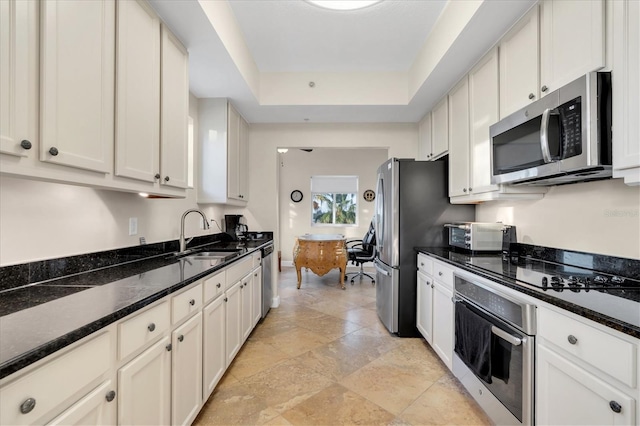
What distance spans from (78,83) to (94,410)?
121 cm

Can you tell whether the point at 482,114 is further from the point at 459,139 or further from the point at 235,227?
the point at 235,227

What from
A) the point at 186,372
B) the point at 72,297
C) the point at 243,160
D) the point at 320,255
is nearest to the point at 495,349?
the point at 186,372

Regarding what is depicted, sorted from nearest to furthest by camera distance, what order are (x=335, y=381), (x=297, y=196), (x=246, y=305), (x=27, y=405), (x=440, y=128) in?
(x=27, y=405) → (x=335, y=381) → (x=246, y=305) → (x=440, y=128) → (x=297, y=196)

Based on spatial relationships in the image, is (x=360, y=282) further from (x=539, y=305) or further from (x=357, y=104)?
(x=539, y=305)

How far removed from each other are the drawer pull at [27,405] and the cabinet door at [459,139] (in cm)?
273

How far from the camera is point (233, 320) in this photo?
86.9 inches

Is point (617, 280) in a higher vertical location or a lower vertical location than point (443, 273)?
higher

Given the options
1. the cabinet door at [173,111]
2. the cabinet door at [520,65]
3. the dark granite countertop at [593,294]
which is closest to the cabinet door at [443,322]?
the dark granite countertop at [593,294]

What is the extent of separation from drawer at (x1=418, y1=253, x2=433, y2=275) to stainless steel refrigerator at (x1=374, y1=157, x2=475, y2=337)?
0.36 feet

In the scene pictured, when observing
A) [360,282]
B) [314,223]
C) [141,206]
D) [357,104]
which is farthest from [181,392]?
[314,223]

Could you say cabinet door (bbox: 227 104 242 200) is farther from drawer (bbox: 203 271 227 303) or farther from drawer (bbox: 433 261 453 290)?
drawer (bbox: 433 261 453 290)

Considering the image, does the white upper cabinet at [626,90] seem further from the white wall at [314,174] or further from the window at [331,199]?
the window at [331,199]

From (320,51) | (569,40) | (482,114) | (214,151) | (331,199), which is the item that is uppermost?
(320,51)

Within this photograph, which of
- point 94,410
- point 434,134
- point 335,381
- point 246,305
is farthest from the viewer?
point 434,134
